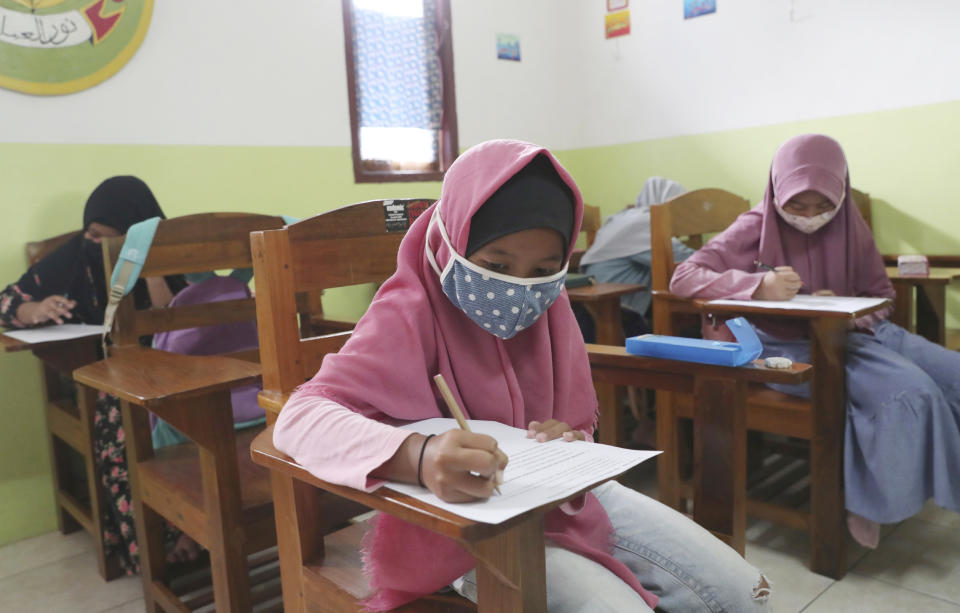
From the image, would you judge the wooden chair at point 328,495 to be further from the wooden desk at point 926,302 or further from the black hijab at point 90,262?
the wooden desk at point 926,302

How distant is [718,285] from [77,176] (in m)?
2.19

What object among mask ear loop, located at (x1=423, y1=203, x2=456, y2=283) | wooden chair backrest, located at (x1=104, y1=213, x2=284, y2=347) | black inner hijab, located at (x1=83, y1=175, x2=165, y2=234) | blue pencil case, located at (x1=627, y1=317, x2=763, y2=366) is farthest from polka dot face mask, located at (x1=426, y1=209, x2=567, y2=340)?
black inner hijab, located at (x1=83, y1=175, x2=165, y2=234)

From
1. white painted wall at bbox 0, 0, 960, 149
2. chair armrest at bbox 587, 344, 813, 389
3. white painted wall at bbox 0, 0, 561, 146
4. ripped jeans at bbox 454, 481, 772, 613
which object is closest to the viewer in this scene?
ripped jeans at bbox 454, 481, 772, 613

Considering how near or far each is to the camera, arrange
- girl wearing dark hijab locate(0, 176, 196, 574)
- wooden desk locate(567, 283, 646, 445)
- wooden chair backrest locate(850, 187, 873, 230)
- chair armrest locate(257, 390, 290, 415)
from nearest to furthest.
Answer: chair armrest locate(257, 390, 290, 415)
girl wearing dark hijab locate(0, 176, 196, 574)
wooden desk locate(567, 283, 646, 445)
wooden chair backrest locate(850, 187, 873, 230)

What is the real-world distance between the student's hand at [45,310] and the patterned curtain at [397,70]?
161 cm

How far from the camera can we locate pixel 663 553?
1.03m

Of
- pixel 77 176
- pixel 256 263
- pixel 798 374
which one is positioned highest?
pixel 77 176

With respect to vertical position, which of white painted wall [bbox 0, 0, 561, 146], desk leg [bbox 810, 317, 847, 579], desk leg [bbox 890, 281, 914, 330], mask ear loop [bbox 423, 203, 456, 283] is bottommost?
desk leg [bbox 810, 317, 847, 579]

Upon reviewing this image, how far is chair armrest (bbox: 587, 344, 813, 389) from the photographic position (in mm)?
1244

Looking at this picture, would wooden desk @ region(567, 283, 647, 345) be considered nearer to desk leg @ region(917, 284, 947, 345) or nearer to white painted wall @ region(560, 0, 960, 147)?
desk leg @ region(917, 284, 947, 345)

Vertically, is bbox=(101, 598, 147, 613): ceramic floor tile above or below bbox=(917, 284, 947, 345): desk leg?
below

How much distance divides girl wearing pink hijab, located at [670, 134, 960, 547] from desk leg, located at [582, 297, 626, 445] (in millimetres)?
386

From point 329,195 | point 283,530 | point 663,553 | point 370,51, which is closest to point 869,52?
point 370,51

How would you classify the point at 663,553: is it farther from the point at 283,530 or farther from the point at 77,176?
the point at 77,176
